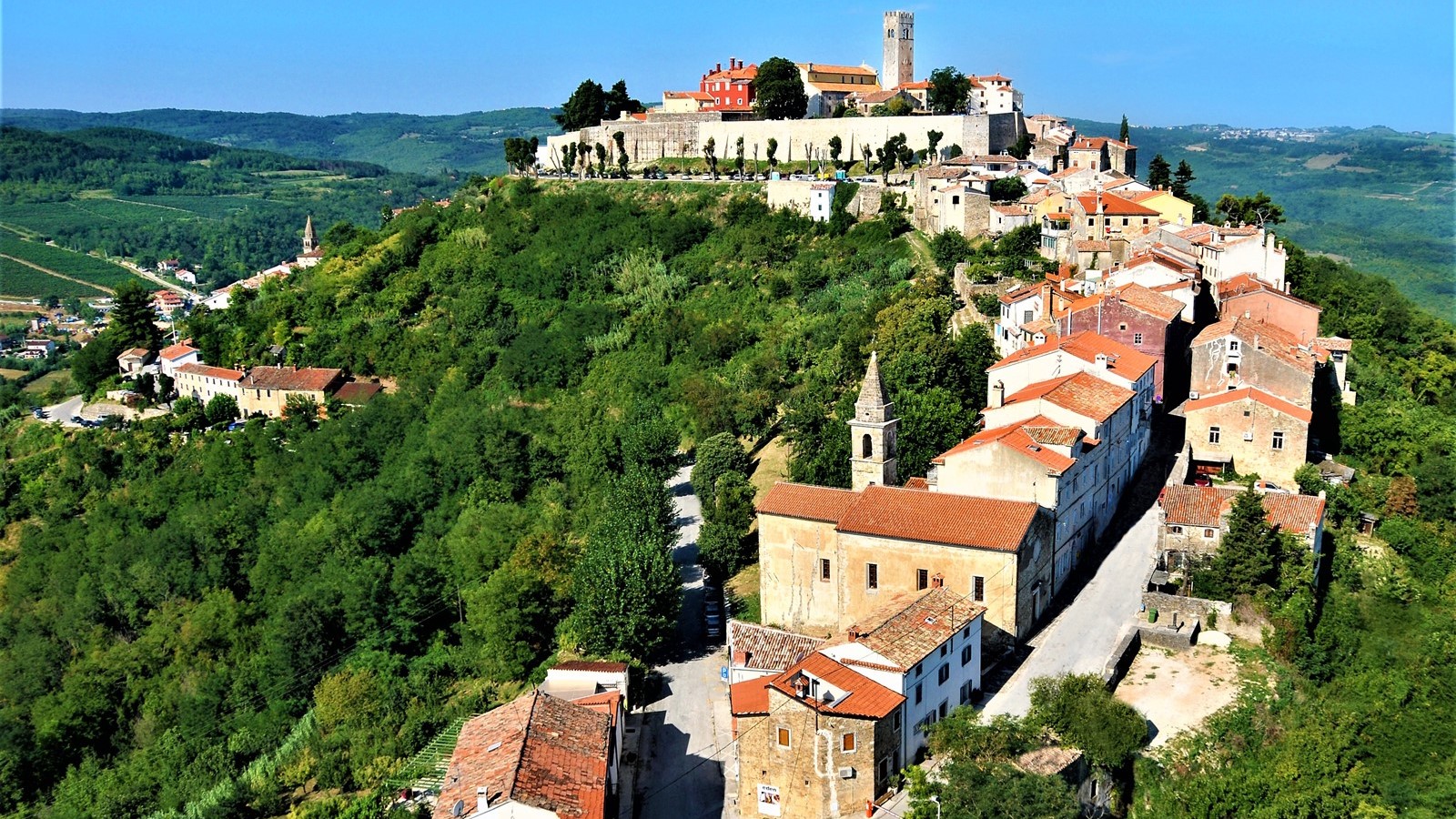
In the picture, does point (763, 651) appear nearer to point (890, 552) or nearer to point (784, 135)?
point (890, 552)

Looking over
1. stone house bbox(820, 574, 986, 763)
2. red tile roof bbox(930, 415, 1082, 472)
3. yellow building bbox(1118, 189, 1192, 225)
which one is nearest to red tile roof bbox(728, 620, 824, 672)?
stone house bbox(820, 574, 986, 763)

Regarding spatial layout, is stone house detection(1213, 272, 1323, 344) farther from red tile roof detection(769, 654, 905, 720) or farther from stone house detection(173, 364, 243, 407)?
stone house detection(173, 364, 243, 407)

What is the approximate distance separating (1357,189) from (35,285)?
5634 inches

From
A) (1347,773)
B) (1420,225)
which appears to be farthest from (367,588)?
(1420,225)

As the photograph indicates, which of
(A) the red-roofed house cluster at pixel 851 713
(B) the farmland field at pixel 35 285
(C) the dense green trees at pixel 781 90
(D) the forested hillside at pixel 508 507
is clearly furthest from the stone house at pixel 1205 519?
(B) the farmland field at pixel 35 285

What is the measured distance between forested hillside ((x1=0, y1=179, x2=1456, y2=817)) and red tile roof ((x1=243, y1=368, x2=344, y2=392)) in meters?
1.88

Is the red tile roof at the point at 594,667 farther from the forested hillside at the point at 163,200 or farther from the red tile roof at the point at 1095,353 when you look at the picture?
the forested hillside at the point at 163,200

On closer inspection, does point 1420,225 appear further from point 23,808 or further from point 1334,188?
point 23,808

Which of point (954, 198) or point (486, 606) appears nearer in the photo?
point (486, 606)

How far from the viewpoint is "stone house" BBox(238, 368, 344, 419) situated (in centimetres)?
5591

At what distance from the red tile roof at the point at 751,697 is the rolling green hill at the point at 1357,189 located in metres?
61.4

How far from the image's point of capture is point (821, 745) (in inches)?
799

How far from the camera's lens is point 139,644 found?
130ft

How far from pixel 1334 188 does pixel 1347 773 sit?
125403 mm
